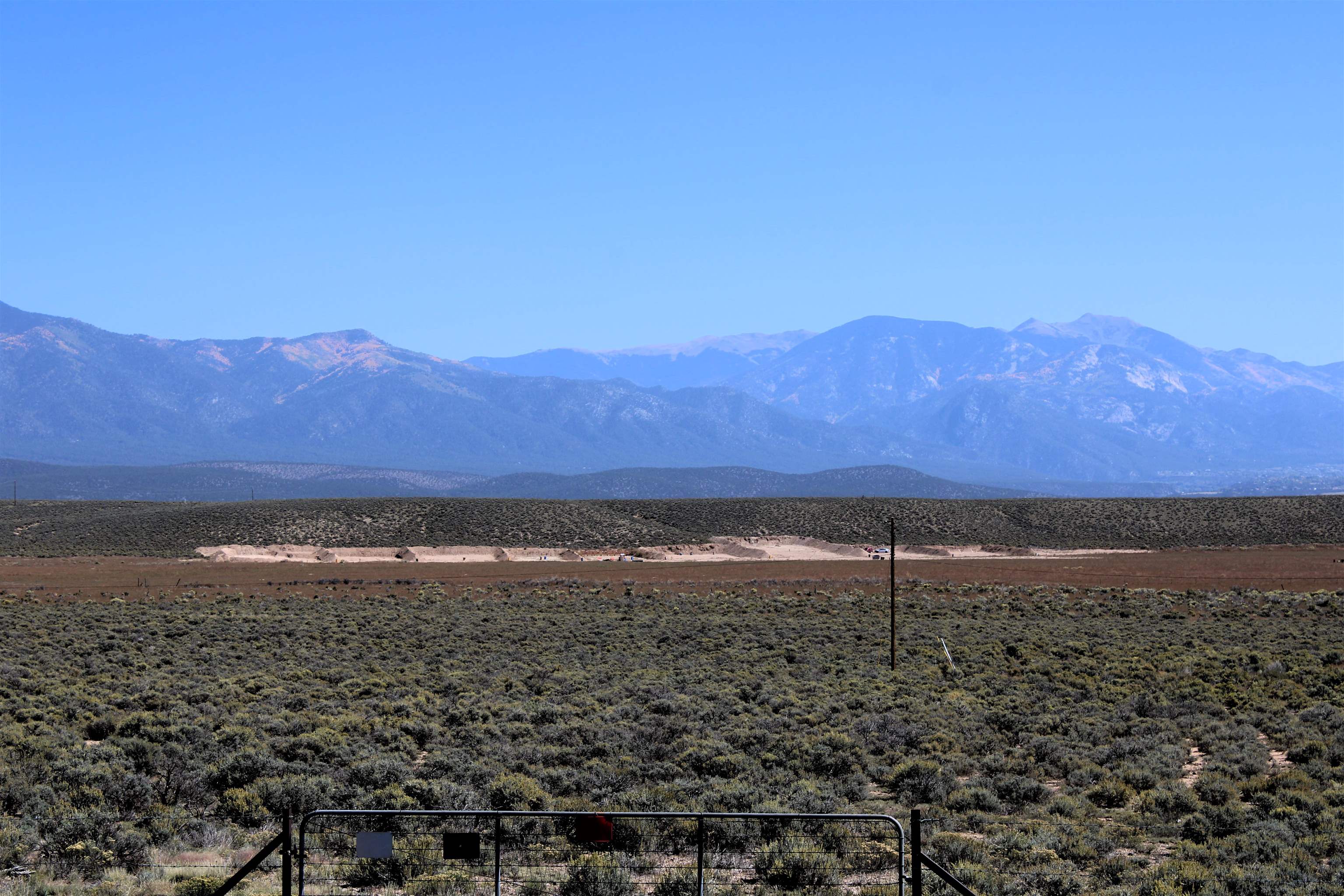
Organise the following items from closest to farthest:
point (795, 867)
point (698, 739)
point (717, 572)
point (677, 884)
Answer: point (677, 884) → point (795, 867) → point (698, 739) → point (717, 572)

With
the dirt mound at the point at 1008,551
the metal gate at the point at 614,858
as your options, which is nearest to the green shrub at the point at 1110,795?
the metal gate at the point at 614,858

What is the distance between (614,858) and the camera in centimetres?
1093

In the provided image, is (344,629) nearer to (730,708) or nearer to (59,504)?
(730,708)

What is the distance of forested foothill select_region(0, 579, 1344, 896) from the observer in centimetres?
1122

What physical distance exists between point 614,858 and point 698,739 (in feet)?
19.4

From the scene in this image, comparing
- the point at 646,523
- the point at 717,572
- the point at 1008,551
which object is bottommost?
the point at 717,572

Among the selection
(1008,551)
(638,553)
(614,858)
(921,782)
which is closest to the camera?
(614,858)

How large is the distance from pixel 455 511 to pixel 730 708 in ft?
277

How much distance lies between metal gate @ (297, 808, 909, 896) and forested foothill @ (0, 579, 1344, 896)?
0.17 metres

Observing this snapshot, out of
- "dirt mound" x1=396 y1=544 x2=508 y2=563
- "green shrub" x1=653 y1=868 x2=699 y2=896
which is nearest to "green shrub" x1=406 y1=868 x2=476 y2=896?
"green shrub" x1=653 y1=868 x2=699 y2=896

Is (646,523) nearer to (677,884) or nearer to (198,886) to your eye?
(677,884)

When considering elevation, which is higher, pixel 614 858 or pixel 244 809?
pixel 614 858

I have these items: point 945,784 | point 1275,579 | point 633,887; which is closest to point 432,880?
point 633,887

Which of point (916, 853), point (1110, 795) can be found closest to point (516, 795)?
point (916, 853)
